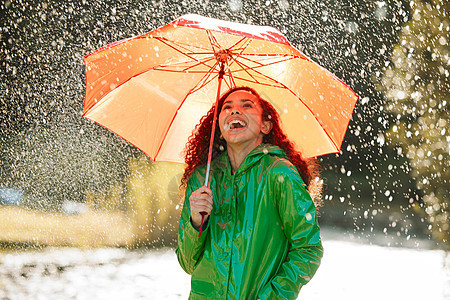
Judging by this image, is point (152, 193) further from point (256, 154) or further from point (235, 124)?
point (256, 154)

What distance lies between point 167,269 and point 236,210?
4.91 metres

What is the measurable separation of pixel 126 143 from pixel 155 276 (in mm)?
7835

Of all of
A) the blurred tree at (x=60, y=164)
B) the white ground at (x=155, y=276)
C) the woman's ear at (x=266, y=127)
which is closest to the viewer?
the woman's ear at (x=266, y=127)

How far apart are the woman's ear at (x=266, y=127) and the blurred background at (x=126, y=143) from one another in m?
6.85

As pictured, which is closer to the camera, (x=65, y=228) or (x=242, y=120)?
(x=242, y=120)

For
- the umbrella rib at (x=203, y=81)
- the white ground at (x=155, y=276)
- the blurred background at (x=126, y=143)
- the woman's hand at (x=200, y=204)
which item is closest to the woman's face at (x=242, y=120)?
the woman's hand at (x=200, y=204)

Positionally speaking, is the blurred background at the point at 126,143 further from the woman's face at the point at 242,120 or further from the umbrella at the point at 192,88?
the woman's face at the point at 242,120

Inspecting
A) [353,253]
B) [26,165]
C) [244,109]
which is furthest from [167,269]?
[26,165]

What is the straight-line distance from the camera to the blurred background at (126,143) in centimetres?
1045

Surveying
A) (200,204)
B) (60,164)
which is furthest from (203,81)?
(60,164)

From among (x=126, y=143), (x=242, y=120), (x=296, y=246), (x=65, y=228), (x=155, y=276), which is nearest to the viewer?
(x=296, y=246)

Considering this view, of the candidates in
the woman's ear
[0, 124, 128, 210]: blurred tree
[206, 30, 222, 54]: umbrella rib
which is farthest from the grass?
the woman's ear

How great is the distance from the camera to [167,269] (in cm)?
707

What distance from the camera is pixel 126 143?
14.0m
